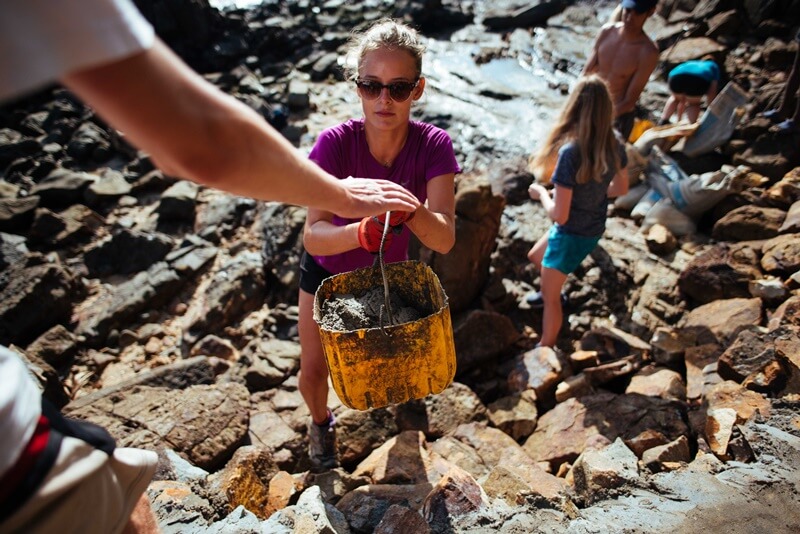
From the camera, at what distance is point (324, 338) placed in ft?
5.77

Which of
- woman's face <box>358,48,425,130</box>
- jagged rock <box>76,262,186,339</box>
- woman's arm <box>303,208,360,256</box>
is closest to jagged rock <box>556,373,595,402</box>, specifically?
woman's arm <box>303,208,360,256</box>

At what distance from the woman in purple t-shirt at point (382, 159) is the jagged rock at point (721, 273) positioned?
2571 millimetres

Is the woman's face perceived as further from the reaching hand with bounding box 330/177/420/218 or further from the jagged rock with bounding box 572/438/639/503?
the jagged rock with bounding box 572/438/639/503

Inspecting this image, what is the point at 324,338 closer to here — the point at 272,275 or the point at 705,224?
the point at 272,275

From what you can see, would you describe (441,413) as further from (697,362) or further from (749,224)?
(749,224)

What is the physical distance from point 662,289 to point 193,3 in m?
9.81

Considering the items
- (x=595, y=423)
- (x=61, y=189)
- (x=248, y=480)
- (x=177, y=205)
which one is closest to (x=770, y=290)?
(x=595, y=423)

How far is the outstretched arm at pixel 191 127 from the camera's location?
831 millimetres

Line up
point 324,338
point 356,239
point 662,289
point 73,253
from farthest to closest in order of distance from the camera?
point 73,253, point 662,289, point 356,239, point 324,338

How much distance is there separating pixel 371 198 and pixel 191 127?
0.65 meters

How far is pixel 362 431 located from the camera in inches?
119

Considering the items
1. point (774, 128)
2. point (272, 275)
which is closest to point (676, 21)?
point (774, 128)

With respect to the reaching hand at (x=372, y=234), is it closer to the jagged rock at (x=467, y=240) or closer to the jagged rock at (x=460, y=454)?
the jagged rock at (x=460, y=454)

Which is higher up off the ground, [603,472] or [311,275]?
[311,275]
